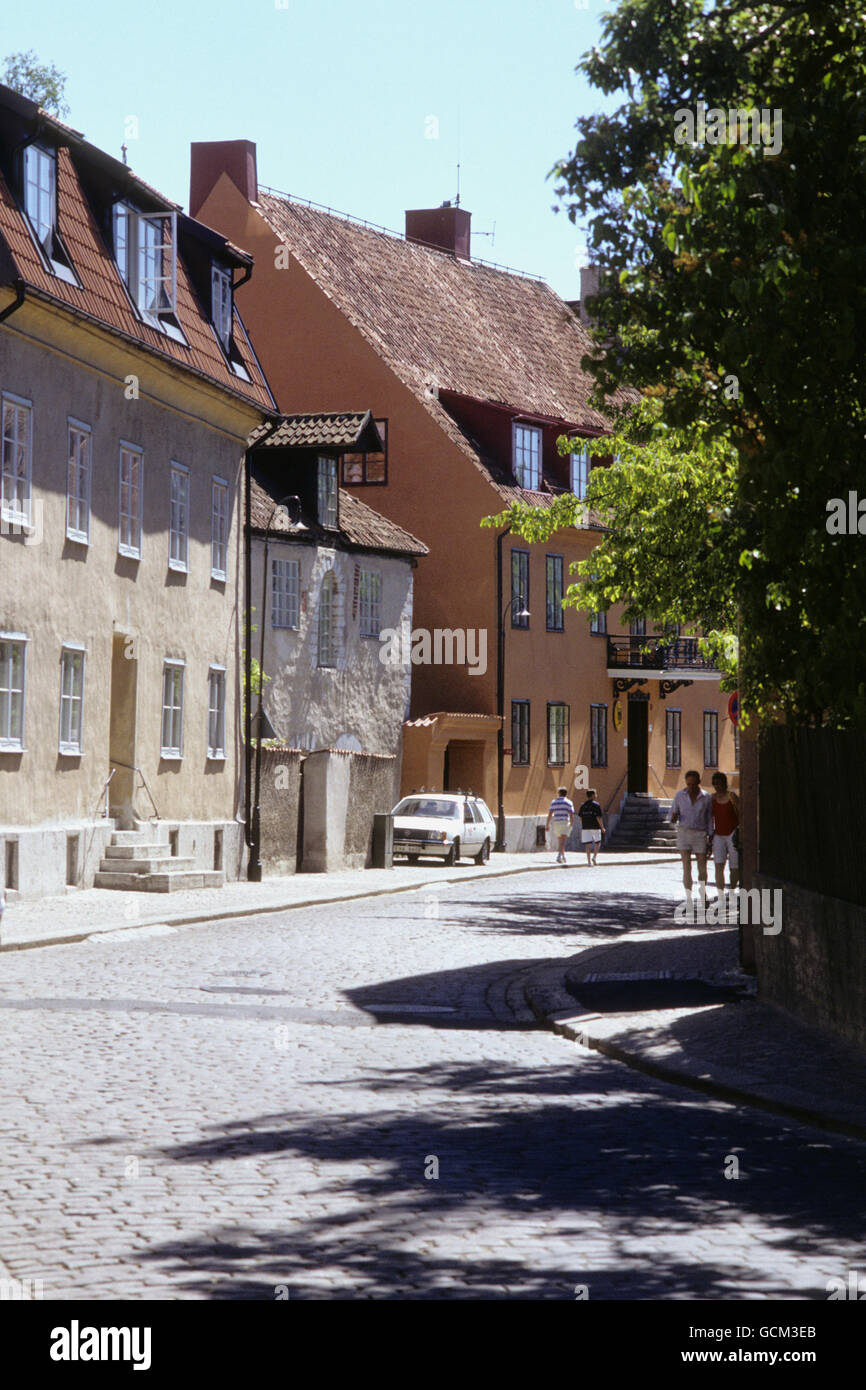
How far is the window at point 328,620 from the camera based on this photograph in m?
43.1

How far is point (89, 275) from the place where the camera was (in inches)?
1109

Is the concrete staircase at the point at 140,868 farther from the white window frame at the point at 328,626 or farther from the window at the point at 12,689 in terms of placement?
the white window frame at the point at 328,626

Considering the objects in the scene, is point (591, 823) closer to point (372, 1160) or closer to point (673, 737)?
point (673, 737)

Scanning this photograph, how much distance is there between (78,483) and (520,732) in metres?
25.3

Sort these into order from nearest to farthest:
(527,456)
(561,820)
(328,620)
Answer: (328,620)
(561,820)
(527,456)

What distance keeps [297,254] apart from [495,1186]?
44.4 m

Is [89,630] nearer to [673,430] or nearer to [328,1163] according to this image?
[673,430]

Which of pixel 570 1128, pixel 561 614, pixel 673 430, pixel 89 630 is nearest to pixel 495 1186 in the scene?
pixel 570 1128

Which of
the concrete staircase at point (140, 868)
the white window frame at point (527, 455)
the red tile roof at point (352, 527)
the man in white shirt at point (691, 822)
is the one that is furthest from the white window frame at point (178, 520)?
the white window frame at point (527, 455)

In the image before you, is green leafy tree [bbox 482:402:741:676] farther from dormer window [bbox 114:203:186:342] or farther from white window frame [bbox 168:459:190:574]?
dormer window [bbox 114:203:186:342]

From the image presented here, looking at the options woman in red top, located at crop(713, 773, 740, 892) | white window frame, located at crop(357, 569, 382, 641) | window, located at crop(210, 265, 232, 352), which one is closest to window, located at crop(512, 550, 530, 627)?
white window frame, located at crop(357, 569, 382, 641)

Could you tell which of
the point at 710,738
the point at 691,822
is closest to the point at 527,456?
the point at 710,738

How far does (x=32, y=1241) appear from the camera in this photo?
657cm

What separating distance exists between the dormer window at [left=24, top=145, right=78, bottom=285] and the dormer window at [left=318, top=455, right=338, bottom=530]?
15264 mm
